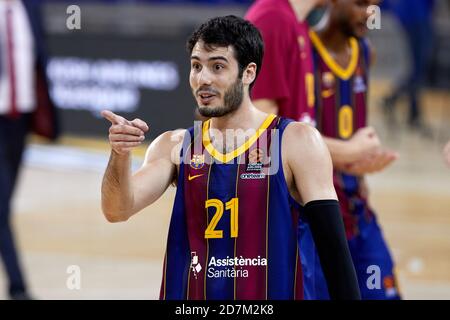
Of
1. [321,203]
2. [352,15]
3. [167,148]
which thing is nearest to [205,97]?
[167,148]

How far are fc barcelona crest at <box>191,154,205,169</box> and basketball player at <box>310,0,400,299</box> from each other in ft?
5.72

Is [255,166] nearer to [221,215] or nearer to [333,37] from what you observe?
[221,215]

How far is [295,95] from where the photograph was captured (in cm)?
600

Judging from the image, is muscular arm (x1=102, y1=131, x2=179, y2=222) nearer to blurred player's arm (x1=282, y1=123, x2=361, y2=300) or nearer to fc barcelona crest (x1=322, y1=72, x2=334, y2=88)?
blurred player's arm (x1=282, y1=123, x2=361, y2=300)

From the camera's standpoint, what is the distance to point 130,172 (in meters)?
4.53

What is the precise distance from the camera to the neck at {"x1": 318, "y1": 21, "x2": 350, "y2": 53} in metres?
6.64

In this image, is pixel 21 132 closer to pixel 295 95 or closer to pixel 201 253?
pixel 295 95

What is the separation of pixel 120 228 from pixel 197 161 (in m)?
6.82

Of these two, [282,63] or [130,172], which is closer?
[130,172]

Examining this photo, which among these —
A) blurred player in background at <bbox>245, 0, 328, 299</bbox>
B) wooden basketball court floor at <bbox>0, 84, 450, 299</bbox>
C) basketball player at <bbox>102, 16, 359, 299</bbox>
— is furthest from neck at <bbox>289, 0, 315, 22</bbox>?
wooden basketball court floor at <bbox>0, 84, 450, 299</bbox>

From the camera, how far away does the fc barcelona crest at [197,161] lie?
4672mm

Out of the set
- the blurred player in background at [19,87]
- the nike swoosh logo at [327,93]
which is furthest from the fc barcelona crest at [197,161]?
the blurred player in background at [19,87]

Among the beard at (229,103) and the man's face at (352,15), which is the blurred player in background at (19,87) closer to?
the man's face at (352,15)

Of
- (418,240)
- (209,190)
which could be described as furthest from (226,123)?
(418,240)
